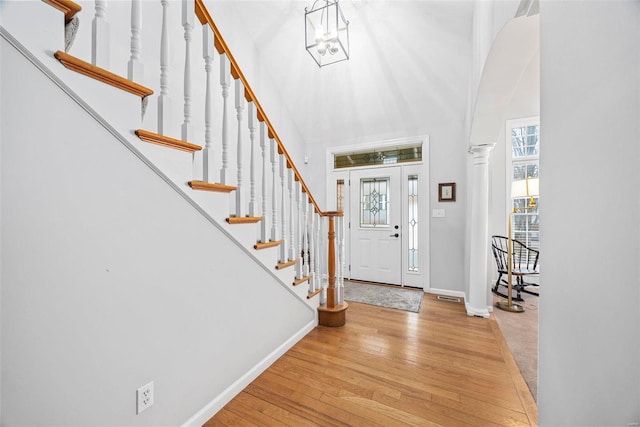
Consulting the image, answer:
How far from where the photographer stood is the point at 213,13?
2980mm

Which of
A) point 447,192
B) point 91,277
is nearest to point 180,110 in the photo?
point 91,277

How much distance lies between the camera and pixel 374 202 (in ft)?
13.9

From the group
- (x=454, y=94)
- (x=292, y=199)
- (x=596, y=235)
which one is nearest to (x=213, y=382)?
(x=292, y=199)

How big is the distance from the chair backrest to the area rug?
1.12 metres

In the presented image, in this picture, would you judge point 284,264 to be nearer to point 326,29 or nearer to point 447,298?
point 447,298

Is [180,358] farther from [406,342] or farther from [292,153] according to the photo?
[292,153]

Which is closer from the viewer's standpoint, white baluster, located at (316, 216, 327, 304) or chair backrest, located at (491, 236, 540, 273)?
white baluster, located at (316, 216, 327, 304)

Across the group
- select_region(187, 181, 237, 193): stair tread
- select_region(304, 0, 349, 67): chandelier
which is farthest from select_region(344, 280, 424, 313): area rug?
select_region(304, 0, 349, 67): chandelier

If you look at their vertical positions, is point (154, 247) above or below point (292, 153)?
below

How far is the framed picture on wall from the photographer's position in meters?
3.59

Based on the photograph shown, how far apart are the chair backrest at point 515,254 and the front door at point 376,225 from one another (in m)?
1.27

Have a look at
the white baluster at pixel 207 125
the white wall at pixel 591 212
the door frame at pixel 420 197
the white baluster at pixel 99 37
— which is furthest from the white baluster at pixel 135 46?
the door frame at pixel 420 197

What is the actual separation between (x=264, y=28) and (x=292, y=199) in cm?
271

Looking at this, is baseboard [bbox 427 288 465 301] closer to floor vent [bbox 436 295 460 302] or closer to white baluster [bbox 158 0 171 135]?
floor vent [bbox 436 295 460 302]
